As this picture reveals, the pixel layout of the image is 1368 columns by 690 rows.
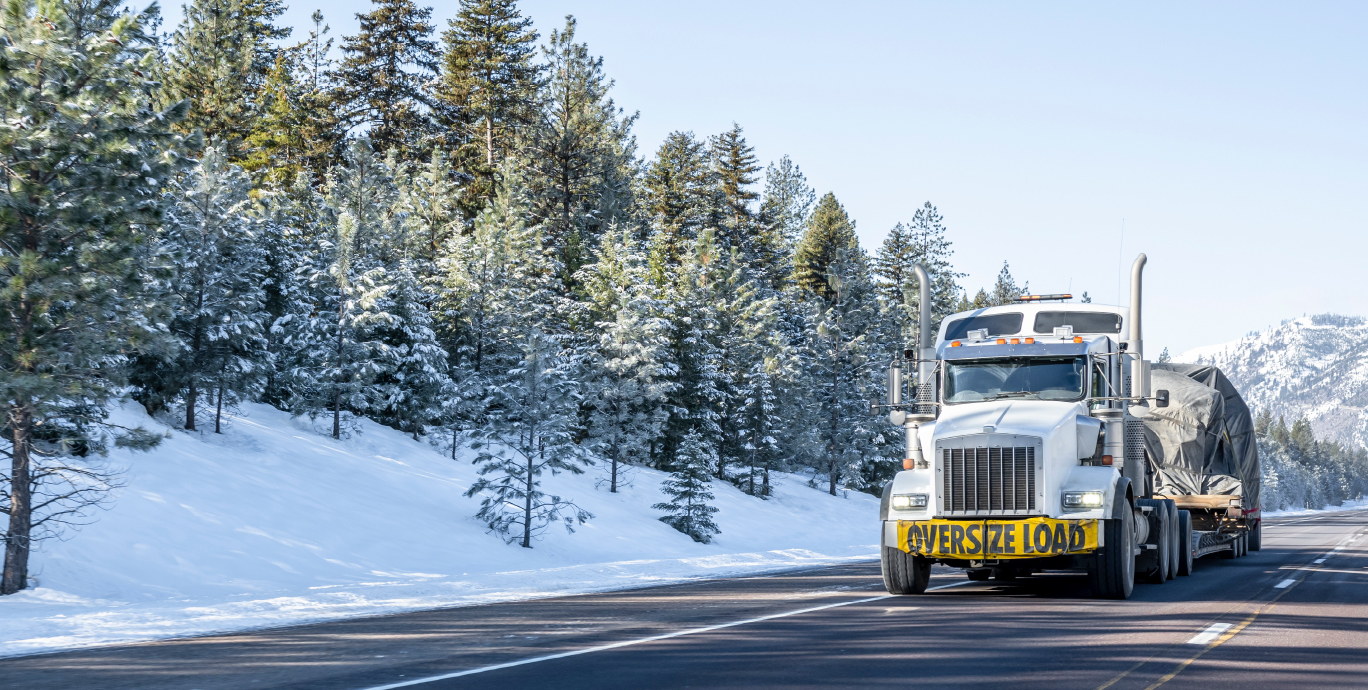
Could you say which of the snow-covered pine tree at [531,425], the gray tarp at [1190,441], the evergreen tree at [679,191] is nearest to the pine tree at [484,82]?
the evergreen tree at [679,191]

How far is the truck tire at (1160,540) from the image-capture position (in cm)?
1630

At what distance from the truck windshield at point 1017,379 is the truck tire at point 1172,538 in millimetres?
3628

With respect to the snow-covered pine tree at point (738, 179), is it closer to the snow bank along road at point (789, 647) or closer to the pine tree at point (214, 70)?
the pine tree at point (214, 70)

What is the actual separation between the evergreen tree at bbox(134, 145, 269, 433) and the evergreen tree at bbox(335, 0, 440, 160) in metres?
31.4

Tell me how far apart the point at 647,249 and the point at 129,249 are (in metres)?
49.0

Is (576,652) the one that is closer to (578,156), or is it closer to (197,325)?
(197,325)

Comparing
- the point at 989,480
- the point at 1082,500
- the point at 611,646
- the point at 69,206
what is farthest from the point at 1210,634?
the point at 69,206

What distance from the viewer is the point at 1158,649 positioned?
9656 millimetres

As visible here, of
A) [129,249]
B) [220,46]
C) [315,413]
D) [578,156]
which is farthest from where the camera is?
[578,156]

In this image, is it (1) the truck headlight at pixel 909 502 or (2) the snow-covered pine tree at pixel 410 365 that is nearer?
(1) the truck headlight at pixel 909 502

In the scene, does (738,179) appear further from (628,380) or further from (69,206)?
(69,206)

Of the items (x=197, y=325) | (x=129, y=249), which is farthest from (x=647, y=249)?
(x=129, y=249)

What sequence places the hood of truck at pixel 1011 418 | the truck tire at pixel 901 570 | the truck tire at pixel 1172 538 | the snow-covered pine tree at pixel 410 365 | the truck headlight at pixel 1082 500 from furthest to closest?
the snow-covered pine tree at pixel 410 365 < the truck tire at pixel 1172 538 < the truck tire at pixel 901 570 < the hood of truck at pixel 1011 418 < the truck headlight at pixel 1082 500

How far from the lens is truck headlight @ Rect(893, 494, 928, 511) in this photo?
13.8 metres
